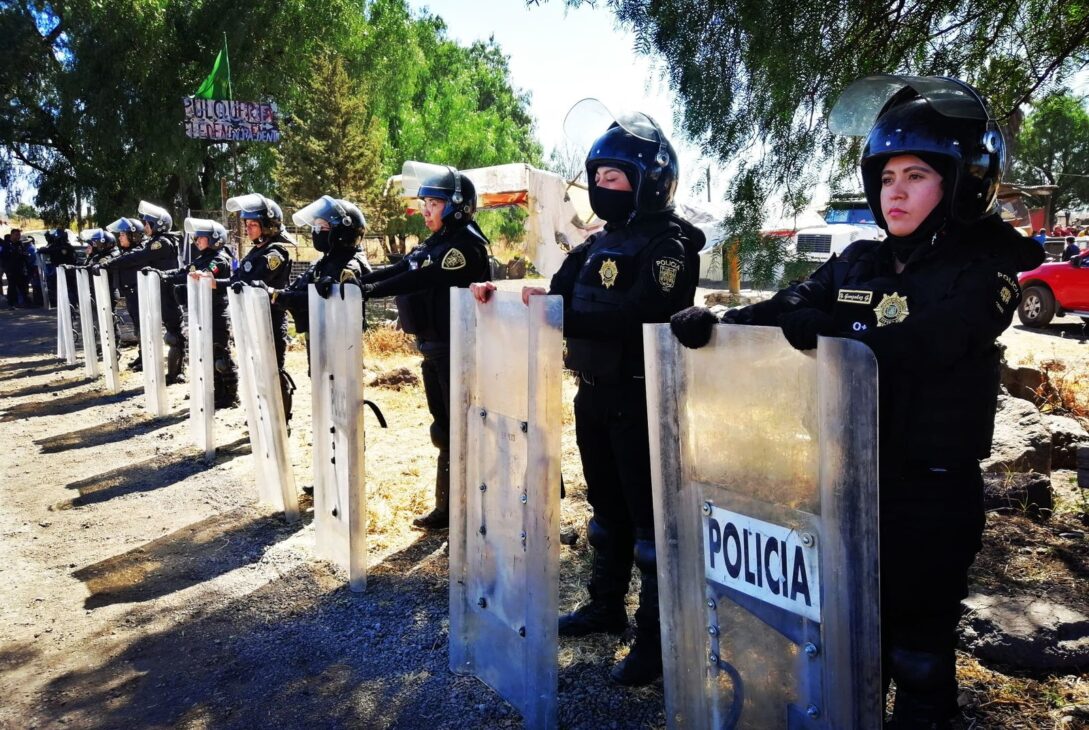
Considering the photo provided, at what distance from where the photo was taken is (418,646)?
147 inches

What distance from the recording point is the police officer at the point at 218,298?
8.42 m

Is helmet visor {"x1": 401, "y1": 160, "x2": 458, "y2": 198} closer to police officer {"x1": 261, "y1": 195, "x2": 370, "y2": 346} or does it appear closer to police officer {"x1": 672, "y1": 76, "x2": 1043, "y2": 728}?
police officer {"x1": 261, "y1": 195, "x2": 370, "y2": 346}

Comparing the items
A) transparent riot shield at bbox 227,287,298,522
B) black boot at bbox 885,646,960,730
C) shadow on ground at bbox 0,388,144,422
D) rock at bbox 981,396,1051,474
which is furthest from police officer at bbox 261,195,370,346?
shadow on ground at bbox 0,388,144,422

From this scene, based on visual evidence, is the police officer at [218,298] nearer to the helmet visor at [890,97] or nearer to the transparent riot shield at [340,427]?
the transparent riot shield at [340,427]

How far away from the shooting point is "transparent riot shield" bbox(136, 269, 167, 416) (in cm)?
820

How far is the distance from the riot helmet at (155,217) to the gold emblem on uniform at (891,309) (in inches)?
429

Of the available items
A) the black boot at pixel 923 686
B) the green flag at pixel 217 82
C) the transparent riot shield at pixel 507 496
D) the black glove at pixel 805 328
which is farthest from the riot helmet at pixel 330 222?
the green flag at pixel 217 82

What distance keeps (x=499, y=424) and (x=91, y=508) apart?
4.32m

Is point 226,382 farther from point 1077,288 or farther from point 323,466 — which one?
point 1077,288

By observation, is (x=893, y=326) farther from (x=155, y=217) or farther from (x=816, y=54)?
(x=155, y=217)

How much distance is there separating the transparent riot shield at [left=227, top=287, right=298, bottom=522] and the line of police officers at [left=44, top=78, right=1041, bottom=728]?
2375 mm

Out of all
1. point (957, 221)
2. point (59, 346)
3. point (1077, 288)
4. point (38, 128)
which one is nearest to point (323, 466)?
point (957, 221)

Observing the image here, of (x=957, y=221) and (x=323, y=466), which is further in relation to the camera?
(x=323, y=466)

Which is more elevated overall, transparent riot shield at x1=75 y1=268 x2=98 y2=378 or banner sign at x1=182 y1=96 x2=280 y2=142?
banner sign at x1=182 y1=96 x2=280 y2=142
